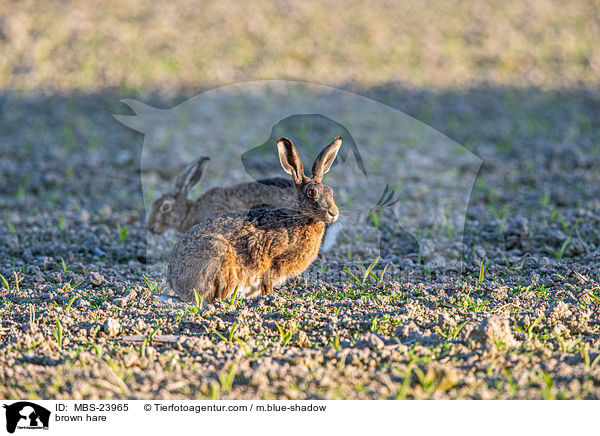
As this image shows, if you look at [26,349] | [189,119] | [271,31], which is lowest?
[26,349]

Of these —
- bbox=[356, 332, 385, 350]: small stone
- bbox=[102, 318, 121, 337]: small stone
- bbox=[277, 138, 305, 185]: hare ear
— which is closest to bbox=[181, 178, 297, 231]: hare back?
bbox=[277, 138, 305, 185]: hare ear

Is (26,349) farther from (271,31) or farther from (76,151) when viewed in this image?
(271,31)

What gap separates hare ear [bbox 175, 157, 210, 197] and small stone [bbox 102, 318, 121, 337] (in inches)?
99.4

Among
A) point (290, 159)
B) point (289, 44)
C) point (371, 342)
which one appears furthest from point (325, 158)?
point (289, 44)

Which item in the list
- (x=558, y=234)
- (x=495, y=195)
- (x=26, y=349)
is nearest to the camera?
(x=26, y=349)

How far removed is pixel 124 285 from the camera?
18.3 ft

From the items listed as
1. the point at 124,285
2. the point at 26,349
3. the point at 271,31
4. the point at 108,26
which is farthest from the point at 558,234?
the point at 108,26

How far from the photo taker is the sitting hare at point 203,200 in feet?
21.1

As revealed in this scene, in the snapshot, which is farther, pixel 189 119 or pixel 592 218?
pixel 189 119

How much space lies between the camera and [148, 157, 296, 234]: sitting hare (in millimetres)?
6422

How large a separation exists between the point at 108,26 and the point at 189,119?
12.1ft
